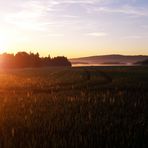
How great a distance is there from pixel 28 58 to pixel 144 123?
14600cm

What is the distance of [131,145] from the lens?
14227 mm

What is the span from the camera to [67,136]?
15281 mm

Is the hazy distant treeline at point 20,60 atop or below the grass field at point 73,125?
below

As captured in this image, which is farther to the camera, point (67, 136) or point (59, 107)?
point (59, 107)

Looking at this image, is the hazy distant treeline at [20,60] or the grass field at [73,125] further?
the hazy distant treeline at [20,60]

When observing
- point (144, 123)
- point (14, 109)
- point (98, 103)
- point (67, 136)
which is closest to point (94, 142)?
point (67, 136)

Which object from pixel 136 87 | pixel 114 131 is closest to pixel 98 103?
pixel 114 131

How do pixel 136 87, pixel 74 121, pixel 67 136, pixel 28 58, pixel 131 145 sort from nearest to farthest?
pixel 131 145 < pixel 67 136 < pixel 74 121 < pixel 136 87 < pixel 28 58

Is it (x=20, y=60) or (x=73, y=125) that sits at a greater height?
(x=73, y=125)

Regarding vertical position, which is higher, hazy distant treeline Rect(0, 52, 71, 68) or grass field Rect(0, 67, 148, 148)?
grass field Rect(0, 67, 148, 148)

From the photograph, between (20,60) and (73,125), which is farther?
(20,60)

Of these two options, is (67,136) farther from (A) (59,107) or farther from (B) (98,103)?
(B) (98,103)

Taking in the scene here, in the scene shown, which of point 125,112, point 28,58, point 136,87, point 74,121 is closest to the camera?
point 74,121

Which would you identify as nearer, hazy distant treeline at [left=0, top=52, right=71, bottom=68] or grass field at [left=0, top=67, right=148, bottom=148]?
grass field at [left=0, top=67, right=148, bottom=148]
